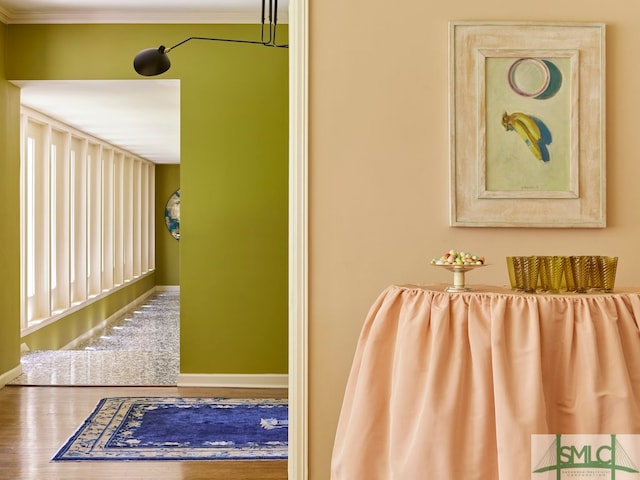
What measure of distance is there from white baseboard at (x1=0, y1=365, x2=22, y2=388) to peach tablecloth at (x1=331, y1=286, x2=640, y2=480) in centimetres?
387

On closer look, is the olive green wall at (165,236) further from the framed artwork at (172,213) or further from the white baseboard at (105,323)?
the white baseboard at (105,323)

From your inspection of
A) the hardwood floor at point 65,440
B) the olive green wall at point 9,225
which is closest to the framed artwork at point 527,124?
A: the hardwood floor at point 65,440

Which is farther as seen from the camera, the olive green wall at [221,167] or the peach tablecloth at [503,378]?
the olive green wall at [221,167]

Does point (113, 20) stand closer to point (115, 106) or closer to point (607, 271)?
point (115, 106)

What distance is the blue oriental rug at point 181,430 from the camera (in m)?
3.37

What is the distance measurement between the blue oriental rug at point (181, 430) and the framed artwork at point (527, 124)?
1821 millimetres

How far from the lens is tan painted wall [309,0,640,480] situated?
2281mm

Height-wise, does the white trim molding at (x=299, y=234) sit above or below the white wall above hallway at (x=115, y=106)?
below

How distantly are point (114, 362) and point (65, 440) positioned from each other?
2.02 m

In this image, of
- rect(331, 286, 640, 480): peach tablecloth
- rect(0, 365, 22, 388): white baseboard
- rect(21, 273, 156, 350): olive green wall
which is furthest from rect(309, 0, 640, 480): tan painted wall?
rect(21, 273, 156, 350): olive green wall

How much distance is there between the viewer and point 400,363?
166cm

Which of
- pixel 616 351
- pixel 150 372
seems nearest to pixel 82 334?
pixel 150 372

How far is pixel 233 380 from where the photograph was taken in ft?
15.7

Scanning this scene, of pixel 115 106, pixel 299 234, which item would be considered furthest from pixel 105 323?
pixel 299 234
